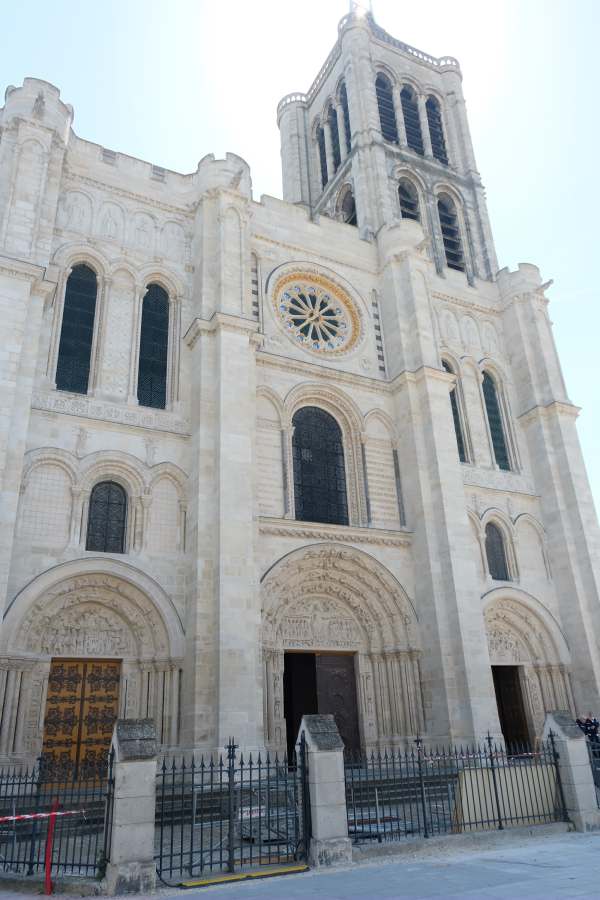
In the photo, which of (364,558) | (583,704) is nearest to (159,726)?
(364,558)

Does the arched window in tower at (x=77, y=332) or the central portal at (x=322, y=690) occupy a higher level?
the arched window in tower at (x=77, y=332)

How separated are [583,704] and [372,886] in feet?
43.9

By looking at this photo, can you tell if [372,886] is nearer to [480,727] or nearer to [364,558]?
[480,727]

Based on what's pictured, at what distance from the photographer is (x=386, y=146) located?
1037 inches

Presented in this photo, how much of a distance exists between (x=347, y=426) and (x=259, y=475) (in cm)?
357

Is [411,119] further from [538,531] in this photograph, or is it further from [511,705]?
[511,705]

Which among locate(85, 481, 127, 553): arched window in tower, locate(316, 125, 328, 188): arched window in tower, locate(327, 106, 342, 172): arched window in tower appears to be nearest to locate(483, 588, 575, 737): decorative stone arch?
locate(85, 481, 127, 553): arched window in tower

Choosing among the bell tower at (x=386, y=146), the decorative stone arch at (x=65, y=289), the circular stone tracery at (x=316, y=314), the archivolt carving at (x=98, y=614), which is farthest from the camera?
the bell tower at (x=386, y=146)

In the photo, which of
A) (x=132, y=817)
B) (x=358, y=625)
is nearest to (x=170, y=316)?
(x=358, y=625)

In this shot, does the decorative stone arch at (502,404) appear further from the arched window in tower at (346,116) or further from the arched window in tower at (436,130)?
the arched window in tower at (346,116)

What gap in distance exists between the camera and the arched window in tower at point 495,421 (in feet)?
70.5

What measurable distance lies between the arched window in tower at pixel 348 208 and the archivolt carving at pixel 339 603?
1534cm

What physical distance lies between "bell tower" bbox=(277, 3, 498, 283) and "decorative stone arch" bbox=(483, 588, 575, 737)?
12.1 metres

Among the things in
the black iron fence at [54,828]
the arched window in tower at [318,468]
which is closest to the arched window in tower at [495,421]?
the arched window in tower at [318,468]
